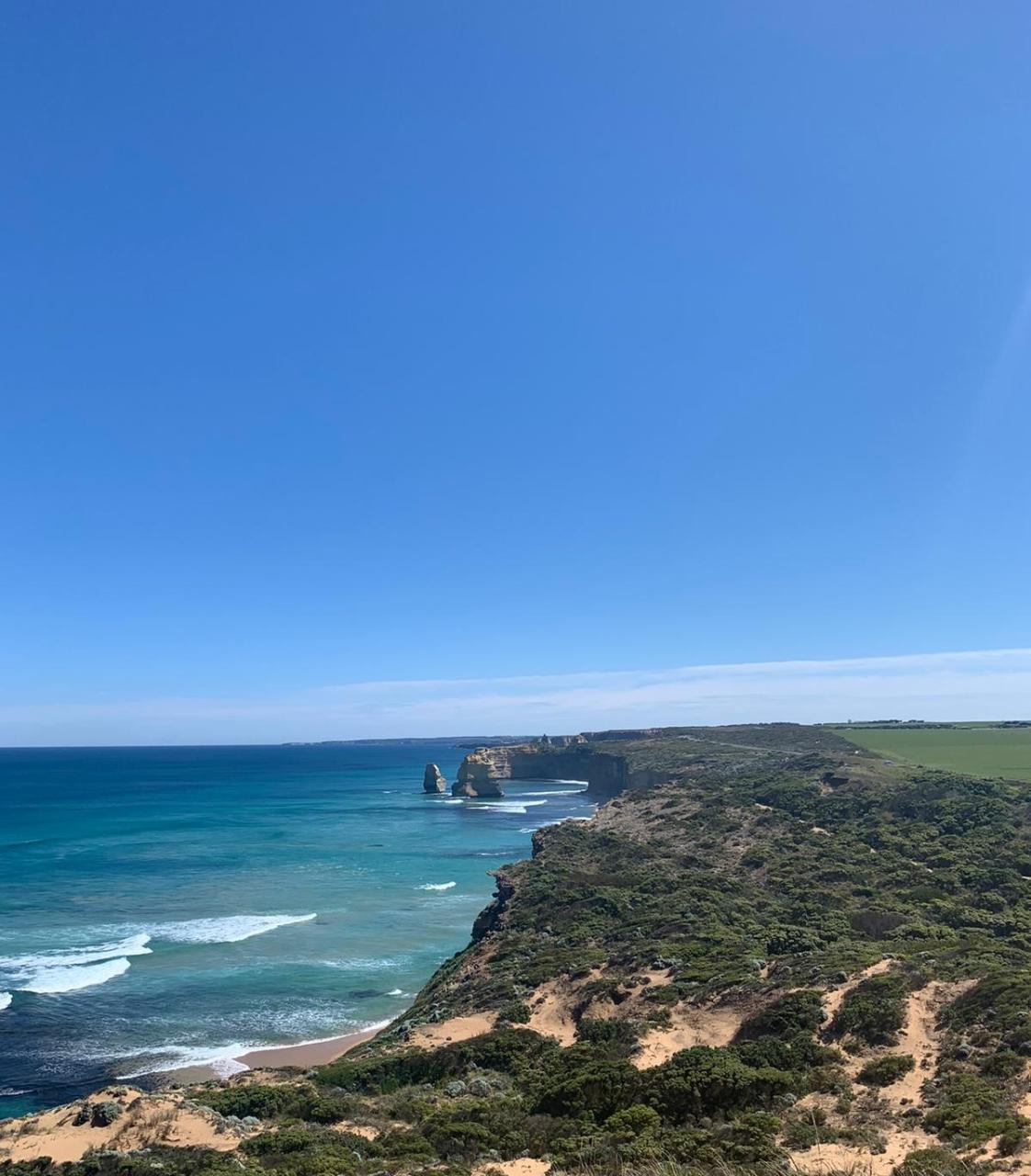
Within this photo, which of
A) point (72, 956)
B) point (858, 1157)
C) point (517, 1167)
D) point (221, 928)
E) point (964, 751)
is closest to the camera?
point (858, 1157)

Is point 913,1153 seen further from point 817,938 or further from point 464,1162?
point 817,938

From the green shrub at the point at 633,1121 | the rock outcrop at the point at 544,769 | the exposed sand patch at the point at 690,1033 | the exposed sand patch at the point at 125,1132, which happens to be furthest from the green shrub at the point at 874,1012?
the rock outcrop at the point at 544,769

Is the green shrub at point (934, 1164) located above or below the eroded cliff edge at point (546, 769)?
above

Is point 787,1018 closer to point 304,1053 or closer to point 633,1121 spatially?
point 633,1121

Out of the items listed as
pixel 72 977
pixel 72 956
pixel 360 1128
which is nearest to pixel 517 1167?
pixel 360 1128

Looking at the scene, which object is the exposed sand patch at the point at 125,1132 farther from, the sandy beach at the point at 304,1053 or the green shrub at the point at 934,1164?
the green shrub at the point at 934,1164

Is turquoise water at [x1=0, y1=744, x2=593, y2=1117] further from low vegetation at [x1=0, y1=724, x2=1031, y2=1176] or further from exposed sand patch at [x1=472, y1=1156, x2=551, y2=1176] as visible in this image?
exposed sand patch at [x1=472, y1=1156, x2=551, y2=1176]
